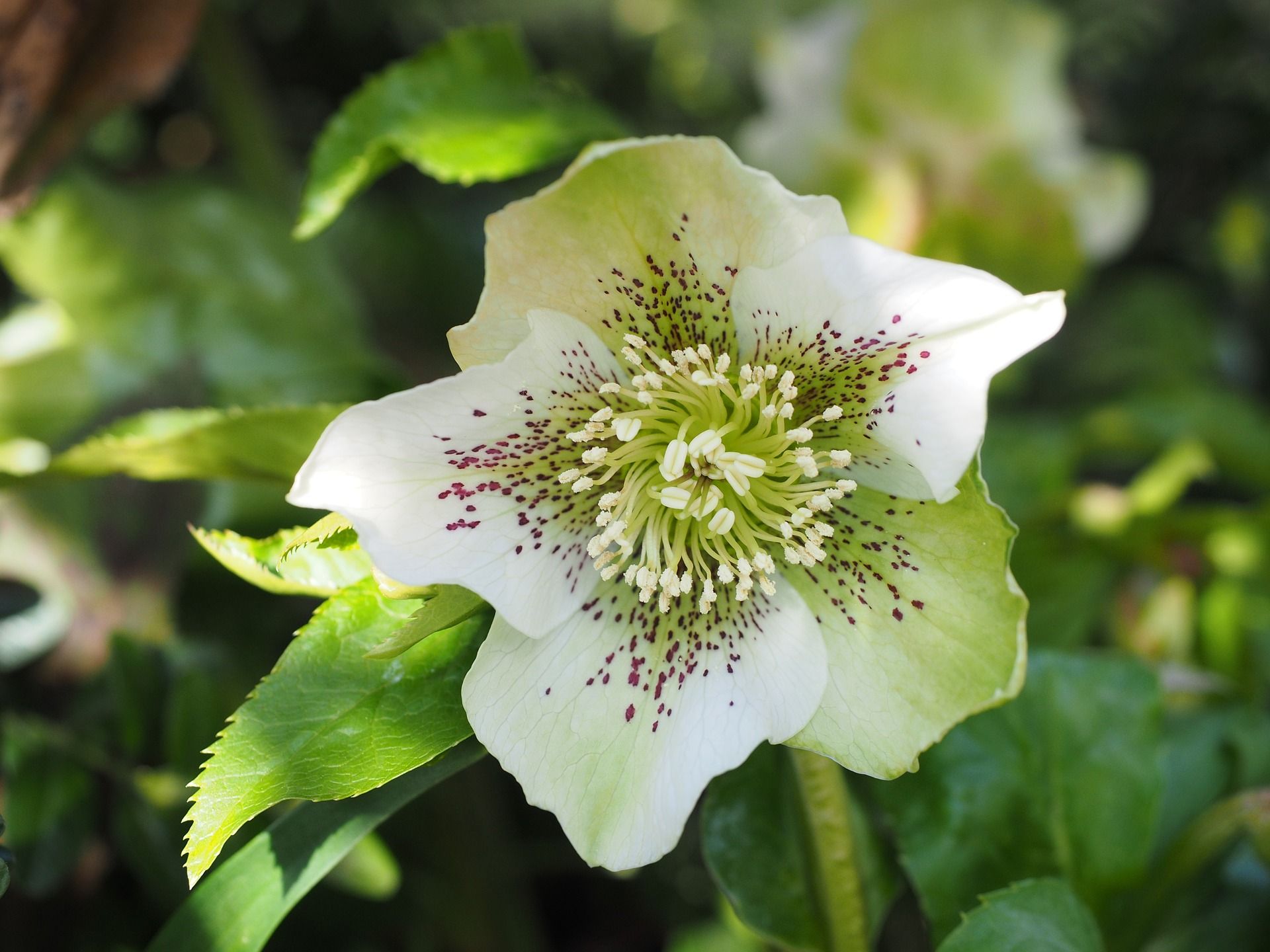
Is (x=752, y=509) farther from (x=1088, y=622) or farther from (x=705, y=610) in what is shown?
(x=1088, y=622)

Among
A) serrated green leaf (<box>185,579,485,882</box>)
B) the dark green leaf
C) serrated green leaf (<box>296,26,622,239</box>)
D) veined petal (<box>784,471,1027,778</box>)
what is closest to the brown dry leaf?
serrated green leaf (<box>296,26,622,239</box>)

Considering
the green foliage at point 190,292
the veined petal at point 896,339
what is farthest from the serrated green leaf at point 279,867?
the green foliage at point 190,292

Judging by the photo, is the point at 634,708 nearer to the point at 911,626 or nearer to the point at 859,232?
the point at 911,626

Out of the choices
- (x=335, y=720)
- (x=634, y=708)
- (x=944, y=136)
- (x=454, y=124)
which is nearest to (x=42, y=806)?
(x=335, y=720)

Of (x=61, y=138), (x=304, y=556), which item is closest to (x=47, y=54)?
(x=61, y=138)

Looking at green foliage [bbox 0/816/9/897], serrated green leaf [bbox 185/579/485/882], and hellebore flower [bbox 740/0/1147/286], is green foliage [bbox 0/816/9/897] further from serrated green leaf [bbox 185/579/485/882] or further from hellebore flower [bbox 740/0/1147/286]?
hellebore flower [bbox 740/0/1147/286]
